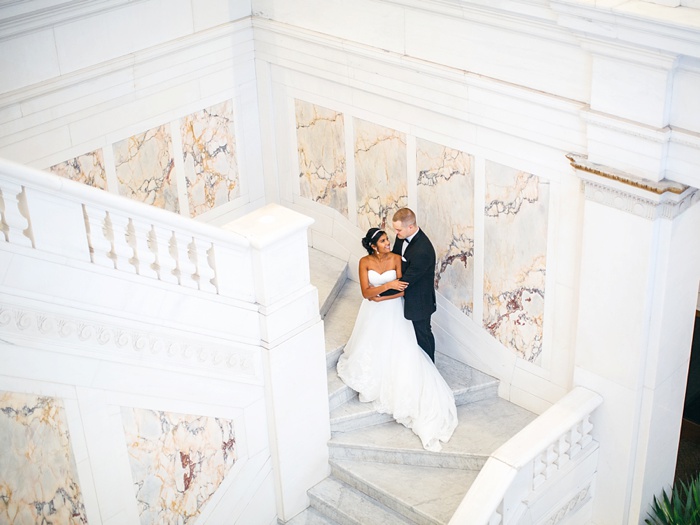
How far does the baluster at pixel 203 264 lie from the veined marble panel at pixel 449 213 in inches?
93.1

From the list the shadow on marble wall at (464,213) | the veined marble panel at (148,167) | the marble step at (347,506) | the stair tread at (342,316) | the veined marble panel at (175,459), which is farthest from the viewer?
the stair tread at (342,316)

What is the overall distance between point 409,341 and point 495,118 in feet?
6.66

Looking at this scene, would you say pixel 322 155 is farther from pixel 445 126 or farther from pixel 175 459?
pixel 175 459

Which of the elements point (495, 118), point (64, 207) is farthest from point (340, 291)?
point (64, 207)

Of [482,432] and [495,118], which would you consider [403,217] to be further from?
[482,432]

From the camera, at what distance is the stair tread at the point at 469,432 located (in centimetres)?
831

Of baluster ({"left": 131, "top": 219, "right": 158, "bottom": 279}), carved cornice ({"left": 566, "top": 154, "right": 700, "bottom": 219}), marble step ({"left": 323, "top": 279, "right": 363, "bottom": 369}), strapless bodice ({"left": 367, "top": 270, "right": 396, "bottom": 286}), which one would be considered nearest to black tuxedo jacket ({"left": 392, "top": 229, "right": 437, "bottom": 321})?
strapless bodice ({"left": 367, "top": 270, "right": 396, "bottom": 286})

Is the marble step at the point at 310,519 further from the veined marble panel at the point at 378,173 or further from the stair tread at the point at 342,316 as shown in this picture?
the veined marble panel at the point at 378,173

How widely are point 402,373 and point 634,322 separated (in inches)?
81.1

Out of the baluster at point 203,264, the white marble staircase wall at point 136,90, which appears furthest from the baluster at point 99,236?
the white marble staircase wall at point 136,90

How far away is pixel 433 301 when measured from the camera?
8.55m

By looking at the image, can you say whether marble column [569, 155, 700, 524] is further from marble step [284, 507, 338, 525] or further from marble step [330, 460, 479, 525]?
marble step [284, 507, 338, 525]

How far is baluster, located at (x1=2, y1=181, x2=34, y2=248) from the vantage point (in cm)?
606

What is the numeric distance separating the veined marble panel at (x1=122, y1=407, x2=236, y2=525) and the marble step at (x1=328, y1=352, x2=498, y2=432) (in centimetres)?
112
